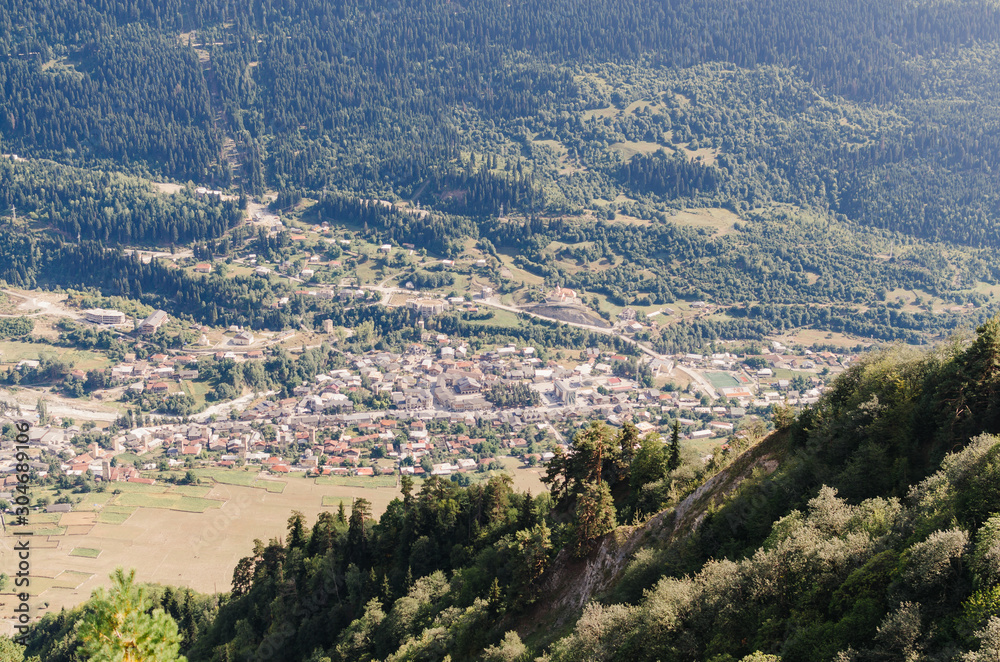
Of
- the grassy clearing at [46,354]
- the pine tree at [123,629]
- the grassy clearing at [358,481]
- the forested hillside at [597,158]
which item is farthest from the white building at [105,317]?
the pine tree at [123,629]

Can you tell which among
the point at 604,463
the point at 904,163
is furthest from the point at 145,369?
the point at 904,163

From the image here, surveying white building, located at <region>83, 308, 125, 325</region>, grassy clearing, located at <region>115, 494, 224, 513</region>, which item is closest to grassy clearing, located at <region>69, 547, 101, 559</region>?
grassy clearing, located at <region>115, 494, 224, 513</region>

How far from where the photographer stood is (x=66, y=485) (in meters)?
80.8

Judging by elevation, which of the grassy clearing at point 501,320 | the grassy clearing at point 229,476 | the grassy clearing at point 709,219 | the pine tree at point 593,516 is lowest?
the grassy clearing at point 229,476

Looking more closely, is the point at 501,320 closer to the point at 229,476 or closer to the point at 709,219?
the point at 229,476

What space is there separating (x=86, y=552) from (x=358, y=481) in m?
24.0

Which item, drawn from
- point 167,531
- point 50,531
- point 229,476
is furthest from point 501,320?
point 50,531

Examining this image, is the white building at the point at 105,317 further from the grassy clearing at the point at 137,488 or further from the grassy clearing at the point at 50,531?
the grassy clearing at the point at 50,531

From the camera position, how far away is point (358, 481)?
82.6 meters

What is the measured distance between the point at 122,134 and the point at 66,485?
362ft

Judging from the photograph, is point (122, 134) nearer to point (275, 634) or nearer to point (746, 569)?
point (275, 634)

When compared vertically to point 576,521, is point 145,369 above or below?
below

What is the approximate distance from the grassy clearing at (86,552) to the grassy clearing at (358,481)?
20.0 meters

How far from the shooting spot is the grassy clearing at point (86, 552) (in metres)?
69.1
